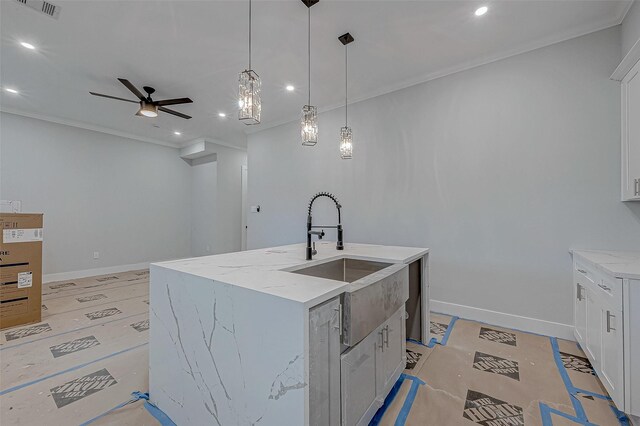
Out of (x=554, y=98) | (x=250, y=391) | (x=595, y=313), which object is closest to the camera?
(x=250, y=391)

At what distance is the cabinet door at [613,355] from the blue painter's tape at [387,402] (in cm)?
117

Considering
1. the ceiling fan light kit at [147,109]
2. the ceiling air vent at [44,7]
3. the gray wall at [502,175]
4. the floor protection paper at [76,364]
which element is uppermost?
the ceiling air vent at [44,7]

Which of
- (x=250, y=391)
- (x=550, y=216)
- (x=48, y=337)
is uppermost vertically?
(x=550, y=216)

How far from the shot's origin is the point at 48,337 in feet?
8.50

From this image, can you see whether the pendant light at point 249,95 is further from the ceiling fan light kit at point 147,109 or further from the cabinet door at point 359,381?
the ceiling fan light kit at point 147,109

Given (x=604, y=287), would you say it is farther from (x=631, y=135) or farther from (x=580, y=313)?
(x=631, y=135)

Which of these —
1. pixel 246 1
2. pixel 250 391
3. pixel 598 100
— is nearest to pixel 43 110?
pixel 246 1

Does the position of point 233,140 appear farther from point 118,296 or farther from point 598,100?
point 598,100

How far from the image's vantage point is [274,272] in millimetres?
1485

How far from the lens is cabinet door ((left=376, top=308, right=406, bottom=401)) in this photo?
159 centimetres

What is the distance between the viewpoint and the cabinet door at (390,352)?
1.59 metres

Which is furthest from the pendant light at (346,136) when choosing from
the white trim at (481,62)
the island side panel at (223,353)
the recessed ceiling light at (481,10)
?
the island side panel at (223,353)

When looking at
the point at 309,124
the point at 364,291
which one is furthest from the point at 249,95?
the point at 364,291

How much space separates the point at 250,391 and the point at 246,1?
103 inches
